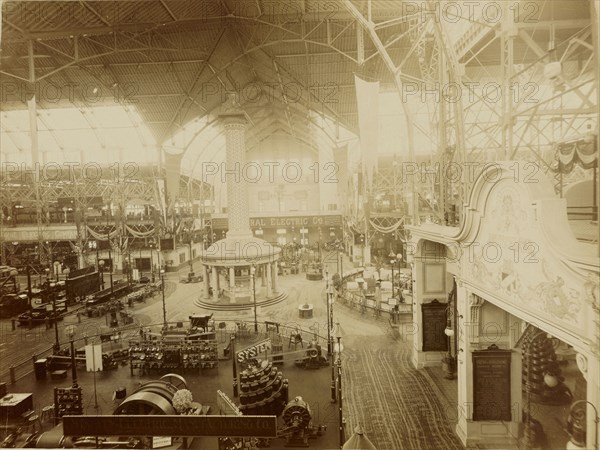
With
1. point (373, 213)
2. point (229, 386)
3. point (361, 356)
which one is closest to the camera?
point (229, 386)

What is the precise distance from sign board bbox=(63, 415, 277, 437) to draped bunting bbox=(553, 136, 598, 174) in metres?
9.40

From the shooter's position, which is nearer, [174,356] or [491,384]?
[491,384]

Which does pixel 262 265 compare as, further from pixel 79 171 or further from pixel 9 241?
pixel 9 241

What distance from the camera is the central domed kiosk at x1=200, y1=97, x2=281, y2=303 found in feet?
76.6

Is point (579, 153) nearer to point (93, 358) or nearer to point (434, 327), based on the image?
point (434, 327)

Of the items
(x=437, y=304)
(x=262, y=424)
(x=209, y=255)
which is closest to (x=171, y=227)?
(x=209, y=255)

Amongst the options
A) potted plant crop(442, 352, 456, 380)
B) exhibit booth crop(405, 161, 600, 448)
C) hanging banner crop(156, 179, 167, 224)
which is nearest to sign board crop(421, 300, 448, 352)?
exhibit booth crop(405, 161, 600, 448)

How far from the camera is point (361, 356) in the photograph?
1499 centimetres

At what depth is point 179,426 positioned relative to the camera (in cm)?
358

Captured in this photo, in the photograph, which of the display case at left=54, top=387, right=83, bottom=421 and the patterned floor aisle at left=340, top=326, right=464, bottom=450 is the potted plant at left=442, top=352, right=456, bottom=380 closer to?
the patterned floor aisle at left=340, top=326, right=464, bottom=450

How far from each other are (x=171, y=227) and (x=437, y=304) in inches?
1039

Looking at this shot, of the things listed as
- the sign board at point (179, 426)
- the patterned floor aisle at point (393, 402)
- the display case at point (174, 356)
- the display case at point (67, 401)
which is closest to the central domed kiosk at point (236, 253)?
the display case at point (174, 356)

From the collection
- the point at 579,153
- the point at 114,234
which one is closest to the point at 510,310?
the point at 579,153

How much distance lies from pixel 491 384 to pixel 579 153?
20.5ft
